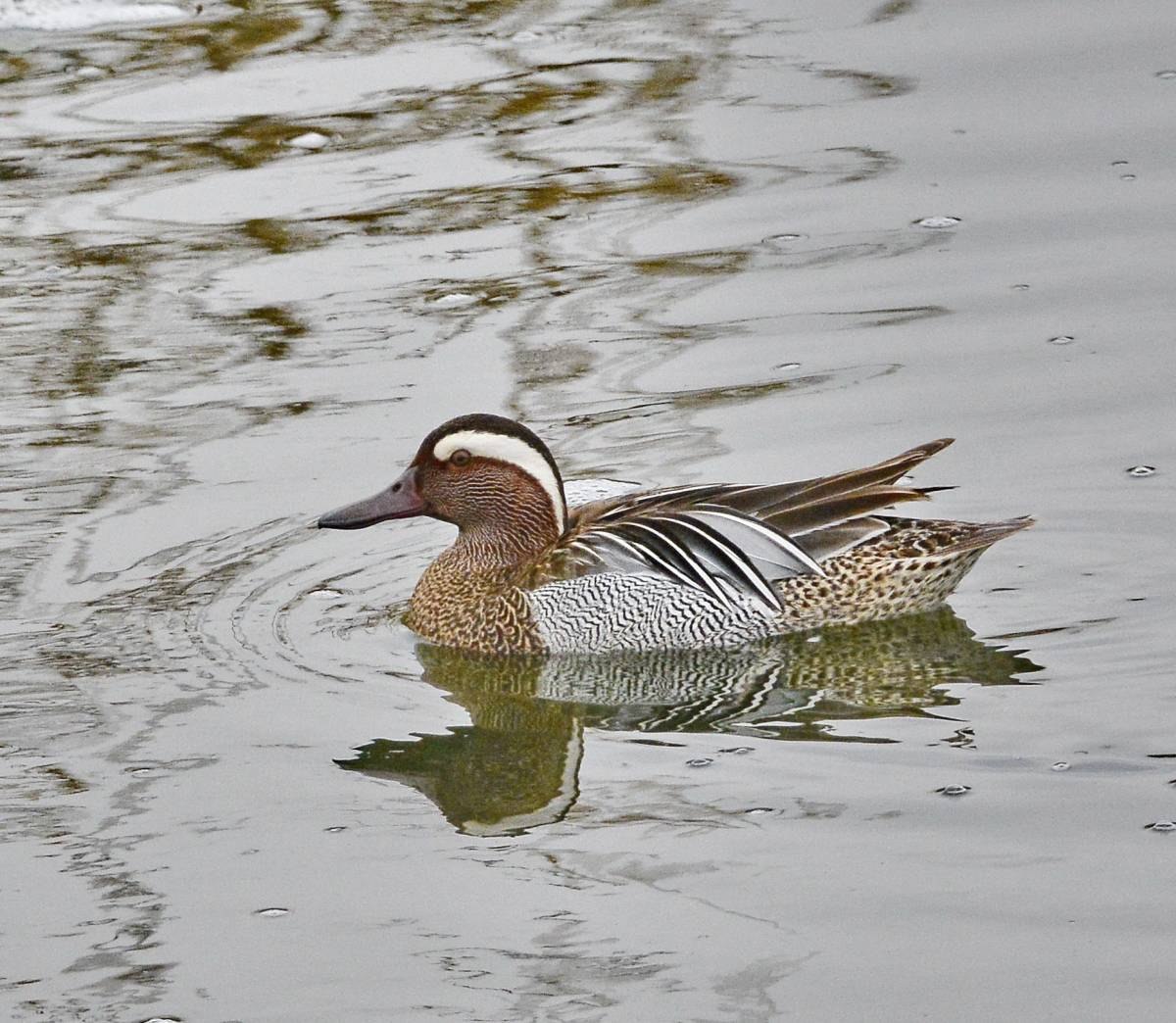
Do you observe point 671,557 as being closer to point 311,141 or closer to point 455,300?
point 455,300

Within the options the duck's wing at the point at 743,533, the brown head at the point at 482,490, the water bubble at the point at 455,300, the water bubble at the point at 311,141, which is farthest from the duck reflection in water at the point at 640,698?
the water bubble at the point at 311,141

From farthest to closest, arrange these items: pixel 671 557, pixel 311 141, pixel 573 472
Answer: pixel 311 141, pixel 573 472, pixel 671 557

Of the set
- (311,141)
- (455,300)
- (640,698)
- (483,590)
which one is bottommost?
(640,698)

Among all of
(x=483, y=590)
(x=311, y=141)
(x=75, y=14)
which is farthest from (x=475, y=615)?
(x=75, y=14)

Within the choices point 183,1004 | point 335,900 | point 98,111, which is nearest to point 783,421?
point 335,900

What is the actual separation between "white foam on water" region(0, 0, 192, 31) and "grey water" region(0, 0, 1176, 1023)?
0.10ft

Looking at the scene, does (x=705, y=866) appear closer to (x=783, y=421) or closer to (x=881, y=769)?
(x=881, y=769)

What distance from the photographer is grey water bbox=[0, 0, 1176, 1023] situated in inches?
190

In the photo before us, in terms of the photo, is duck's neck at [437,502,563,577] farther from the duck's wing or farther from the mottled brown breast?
the duck's wing

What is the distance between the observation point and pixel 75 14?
14070 mm

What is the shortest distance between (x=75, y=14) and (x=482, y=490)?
8.07 meters

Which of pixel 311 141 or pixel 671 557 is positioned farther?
pixel 311 141

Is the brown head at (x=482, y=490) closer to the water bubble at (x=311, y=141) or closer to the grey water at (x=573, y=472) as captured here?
the grey water at (x=573, y=472)

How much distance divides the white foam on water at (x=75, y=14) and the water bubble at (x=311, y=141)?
275cm
